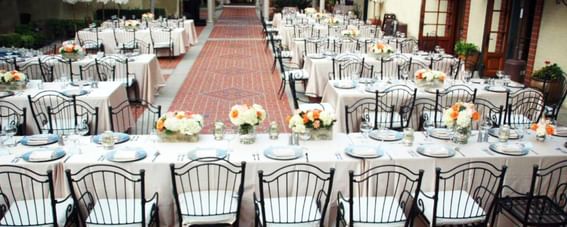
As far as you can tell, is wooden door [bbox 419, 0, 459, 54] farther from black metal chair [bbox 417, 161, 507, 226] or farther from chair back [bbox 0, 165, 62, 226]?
chair back [bbox 0, 165, 62, 226]

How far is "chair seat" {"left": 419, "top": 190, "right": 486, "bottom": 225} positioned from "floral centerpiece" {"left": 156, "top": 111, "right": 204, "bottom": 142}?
205 cm

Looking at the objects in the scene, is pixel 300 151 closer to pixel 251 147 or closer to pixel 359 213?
pixel 251 147

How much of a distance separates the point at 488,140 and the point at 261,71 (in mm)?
7984

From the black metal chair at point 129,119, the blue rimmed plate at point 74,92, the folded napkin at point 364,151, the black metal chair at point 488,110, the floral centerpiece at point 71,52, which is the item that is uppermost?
the floral centerpiece at point 71,52

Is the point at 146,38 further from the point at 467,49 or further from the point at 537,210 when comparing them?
the point at 537,210

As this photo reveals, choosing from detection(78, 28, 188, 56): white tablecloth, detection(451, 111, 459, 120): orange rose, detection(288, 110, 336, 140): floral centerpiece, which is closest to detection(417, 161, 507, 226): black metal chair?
detection(451, 111, 459, 120): orange rose

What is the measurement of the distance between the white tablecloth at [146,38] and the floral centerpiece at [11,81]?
5.74 meters

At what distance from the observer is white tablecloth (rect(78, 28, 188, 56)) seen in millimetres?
13180

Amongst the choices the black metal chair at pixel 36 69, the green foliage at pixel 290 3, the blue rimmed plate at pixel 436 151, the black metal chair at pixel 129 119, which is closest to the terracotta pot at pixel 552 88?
the blue rimmed plate at pixel 436 151

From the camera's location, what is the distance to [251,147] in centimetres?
458

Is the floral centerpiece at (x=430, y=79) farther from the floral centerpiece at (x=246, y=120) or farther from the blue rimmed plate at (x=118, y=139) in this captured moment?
the blue rimmed plate at (x=118, y=139)

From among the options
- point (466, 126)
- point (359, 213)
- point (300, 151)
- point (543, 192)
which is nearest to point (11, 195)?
point (300, 151)

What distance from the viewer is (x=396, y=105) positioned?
6934 millimetres

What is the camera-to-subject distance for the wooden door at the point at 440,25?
14.5m
